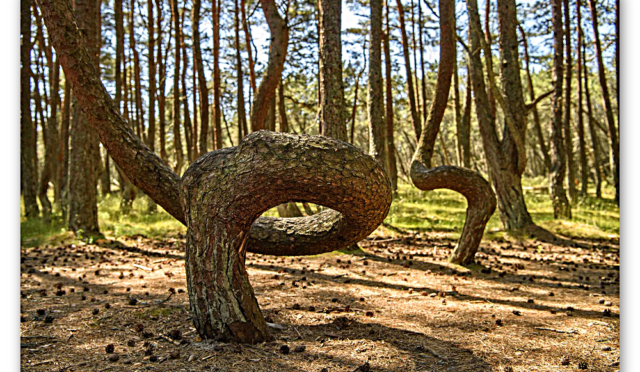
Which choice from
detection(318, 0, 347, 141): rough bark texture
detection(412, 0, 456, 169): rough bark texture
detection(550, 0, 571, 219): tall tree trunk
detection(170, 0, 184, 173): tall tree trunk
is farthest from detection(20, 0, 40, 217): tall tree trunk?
detection(550, 0, 571, 219): tall tree trunk

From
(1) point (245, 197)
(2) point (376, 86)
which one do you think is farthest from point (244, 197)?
(2) point (376, 86)

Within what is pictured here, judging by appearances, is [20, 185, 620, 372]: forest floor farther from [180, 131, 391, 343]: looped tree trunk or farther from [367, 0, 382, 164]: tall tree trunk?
[367, 0, 382, 164]: tall tree trunk

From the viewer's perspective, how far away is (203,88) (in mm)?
12812

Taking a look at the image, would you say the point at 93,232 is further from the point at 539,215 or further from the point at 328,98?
the point at 539,215

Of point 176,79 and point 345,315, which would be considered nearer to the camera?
point 345,315

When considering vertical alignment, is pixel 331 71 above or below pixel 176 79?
below

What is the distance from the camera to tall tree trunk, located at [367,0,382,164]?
10.8m

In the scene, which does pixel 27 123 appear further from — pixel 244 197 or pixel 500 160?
pixel 500 160

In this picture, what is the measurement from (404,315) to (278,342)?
1.61 metres

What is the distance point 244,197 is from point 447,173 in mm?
4158

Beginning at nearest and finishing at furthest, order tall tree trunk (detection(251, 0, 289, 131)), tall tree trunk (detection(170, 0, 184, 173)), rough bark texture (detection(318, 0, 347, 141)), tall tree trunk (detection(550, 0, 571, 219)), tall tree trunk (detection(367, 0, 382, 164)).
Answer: tall tree trunk (detection(251, 0, 289, 131))
rough bark texture (detection(318, 0, 347, 141))
tall tree trunk (detection(367, 0, 382, 164))
tall tree trunk (detection(550, 0, 571, 219))
tall tree trunk (detection(170, 0, 184, 173))

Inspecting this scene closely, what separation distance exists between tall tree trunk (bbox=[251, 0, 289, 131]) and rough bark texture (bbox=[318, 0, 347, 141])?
1.14m

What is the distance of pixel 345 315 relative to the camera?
14.9 feet
